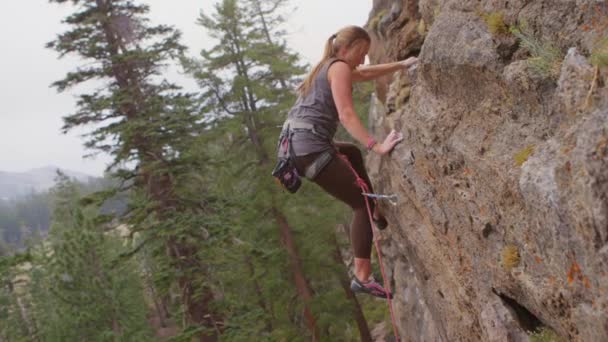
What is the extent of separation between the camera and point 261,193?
16078mm

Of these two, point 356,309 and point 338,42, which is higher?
point 338,42

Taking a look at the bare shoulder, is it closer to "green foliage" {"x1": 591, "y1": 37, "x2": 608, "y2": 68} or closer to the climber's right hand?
the climber's right hand

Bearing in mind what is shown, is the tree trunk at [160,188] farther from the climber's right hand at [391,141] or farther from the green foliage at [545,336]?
the green foliage at [545,336]

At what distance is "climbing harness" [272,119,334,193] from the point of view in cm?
484

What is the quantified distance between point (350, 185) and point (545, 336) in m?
2.25

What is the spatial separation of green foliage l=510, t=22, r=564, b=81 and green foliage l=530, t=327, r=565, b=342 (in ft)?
6.40

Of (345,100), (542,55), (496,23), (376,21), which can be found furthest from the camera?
(376,21)

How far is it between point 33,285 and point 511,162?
4356cm

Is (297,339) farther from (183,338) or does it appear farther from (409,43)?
(409,43)

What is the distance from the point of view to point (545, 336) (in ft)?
12.5

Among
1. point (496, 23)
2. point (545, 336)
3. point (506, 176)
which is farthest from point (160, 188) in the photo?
point (545, 336)

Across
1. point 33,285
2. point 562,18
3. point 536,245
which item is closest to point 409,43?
point 562,18

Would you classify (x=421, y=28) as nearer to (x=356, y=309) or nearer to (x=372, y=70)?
(x=372, y=70)

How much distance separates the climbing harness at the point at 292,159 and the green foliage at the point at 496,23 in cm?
179
